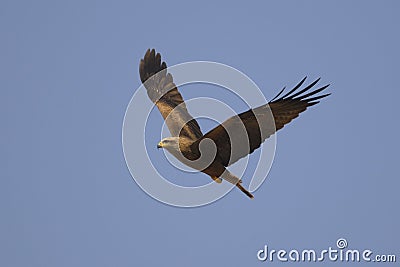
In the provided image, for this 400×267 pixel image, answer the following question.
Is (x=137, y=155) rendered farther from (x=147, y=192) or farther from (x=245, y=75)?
(x=245, y=75)

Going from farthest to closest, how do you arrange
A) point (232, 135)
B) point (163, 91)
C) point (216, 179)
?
1. point (163, 91)
2. point (216, 179)
3. point (232, 135)

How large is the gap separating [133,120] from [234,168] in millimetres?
2402

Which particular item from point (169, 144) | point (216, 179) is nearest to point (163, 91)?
point (169, 144)

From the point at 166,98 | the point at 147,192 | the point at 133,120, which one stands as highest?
the point at 166,98

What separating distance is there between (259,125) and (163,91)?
3587 mm

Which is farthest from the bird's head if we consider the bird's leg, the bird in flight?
the bird's leg

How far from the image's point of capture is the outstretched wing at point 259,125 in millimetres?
13180

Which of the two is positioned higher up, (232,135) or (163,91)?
(163,91)

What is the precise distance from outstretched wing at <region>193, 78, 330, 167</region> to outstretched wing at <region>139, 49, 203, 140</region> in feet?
4.92

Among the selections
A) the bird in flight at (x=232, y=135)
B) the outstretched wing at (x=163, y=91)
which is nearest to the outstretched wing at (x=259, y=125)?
the bird in flight at (x=232, y=135)

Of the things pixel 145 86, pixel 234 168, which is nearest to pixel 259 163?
pixel 234 168

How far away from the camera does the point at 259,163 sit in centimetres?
1375

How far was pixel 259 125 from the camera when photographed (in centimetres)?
1336

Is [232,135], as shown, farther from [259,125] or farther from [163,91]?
[163,91]
